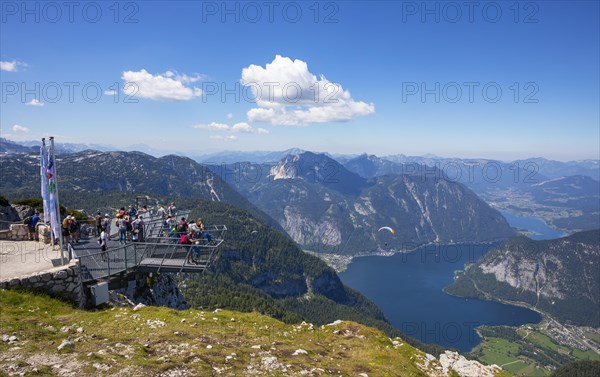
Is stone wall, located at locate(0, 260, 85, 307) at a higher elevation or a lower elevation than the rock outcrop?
higher

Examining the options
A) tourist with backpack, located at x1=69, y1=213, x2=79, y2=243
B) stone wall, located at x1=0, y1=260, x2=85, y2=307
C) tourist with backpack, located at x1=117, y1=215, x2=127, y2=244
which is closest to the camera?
stone wall, located at x1=0, y1=260, x2=85, y2=307

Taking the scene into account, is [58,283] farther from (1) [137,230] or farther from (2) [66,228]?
(1) [137,230]

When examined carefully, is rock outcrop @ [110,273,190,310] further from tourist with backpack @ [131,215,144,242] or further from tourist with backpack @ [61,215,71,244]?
tourist with backpack @ [61,215,71,244]

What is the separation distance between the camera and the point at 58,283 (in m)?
19.4

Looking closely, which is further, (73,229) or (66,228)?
(73,229)

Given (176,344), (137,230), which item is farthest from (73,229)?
(176,344)

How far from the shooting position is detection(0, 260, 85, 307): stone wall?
18625 millimetres

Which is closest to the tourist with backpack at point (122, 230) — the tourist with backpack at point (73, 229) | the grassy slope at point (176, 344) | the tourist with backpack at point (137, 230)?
the tourist with backpack at point (137, 230)

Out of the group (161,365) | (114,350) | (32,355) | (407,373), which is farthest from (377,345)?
(32,355)

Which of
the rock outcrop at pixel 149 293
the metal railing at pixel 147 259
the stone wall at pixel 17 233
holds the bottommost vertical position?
the rock outcrop at pixel 149 293

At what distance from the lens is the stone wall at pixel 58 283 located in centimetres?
1862

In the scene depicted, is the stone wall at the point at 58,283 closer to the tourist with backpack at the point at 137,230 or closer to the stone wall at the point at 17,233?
the tourist with backpack at the point at 137,230

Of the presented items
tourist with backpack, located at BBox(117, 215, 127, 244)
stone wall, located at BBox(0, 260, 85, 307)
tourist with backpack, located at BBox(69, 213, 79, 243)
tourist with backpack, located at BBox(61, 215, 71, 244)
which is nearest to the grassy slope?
stone wall, located at BBox(0, 260, 85, 307)

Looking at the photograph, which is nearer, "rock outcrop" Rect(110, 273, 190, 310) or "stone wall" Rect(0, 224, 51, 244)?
"rock outcrop" Rect(110, 273, 190, 310)
